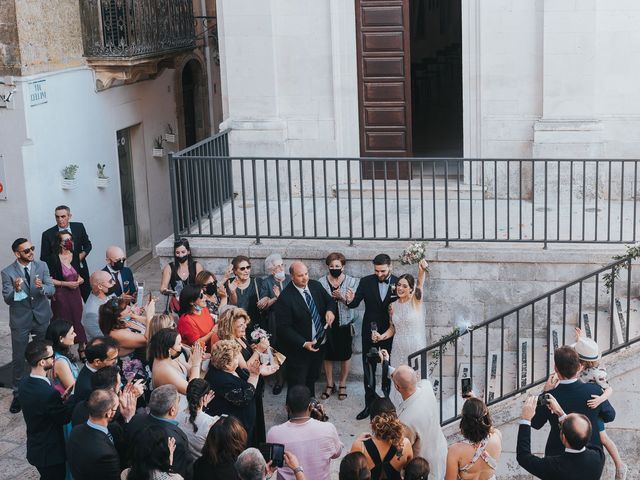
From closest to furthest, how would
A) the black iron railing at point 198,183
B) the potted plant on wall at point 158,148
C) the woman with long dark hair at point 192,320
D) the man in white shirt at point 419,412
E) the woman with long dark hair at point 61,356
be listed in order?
the man in white shirt at point 419,412, the woman with long dark hair at point 61,356, the woman with long dark hair at point 192,320, the black iron railing at point 198,183, the potted plant on wall at point 158,148

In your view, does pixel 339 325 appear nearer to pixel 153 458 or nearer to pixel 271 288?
pixel 271 288

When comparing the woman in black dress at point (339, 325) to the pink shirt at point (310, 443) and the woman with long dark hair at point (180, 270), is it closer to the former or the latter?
the woman with long dark hair at point (180, 270)

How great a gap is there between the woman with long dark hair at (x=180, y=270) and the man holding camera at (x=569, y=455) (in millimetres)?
4834

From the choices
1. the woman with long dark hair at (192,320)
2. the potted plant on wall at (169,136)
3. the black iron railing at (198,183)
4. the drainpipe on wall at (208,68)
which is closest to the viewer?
the woman with long dark hair at (192,320)

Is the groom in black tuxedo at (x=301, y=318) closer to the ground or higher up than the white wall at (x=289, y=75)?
closer to the ground

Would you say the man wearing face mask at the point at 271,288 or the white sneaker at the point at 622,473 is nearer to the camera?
the white sneaker at the point at 622,473

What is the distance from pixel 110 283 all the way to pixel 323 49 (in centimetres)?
486

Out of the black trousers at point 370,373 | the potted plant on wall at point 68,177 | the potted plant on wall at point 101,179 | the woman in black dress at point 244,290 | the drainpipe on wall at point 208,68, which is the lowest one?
the black trousers at point 370,373

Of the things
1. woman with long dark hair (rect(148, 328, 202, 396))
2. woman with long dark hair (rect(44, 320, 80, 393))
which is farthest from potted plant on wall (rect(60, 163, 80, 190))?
woman with long dark hair (rect(148, 328, 202, 396))

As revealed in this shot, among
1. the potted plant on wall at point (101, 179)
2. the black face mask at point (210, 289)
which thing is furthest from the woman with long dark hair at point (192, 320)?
the potted plant on wall at point (101, 179)

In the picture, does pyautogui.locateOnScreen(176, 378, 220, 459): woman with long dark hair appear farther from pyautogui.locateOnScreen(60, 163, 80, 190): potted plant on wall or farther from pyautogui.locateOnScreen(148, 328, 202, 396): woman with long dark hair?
pyautogui.locateOnScreen(60, 163, 80, 190): potted plant on wall

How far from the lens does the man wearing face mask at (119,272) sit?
1192 centimetres

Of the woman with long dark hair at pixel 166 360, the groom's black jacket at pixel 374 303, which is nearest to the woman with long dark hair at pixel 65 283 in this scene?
the groom's black jacket at pixel 374 303

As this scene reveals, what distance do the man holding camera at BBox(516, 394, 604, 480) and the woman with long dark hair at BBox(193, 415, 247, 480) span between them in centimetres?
188
